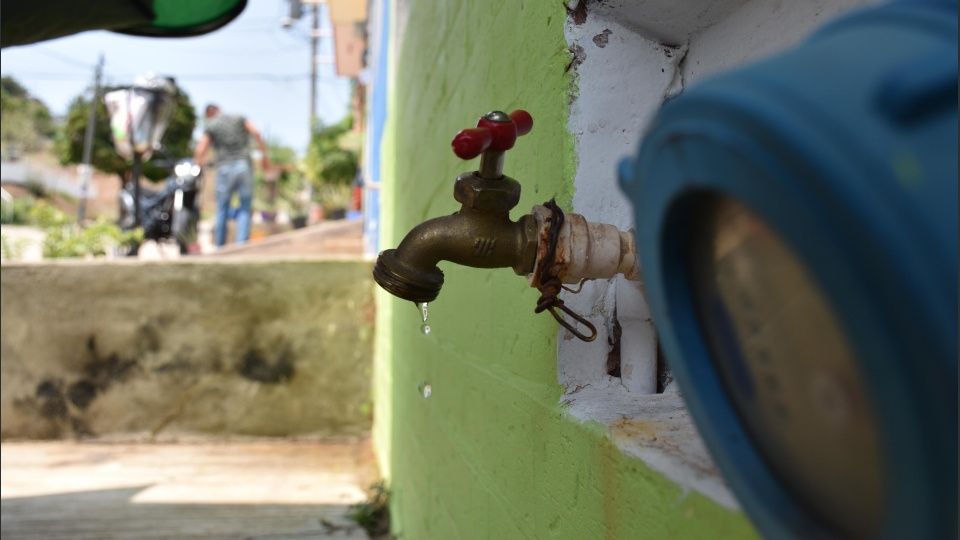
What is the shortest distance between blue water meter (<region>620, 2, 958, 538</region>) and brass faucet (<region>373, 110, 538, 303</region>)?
0.41m

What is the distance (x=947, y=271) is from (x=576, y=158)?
78cm

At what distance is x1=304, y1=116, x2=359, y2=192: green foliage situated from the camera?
20.3 meters

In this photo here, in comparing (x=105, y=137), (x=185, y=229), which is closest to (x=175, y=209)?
(x=185, y=229)

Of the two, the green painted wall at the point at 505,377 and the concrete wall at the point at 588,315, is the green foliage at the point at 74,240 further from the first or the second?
the concrete wall at the point at 588,315

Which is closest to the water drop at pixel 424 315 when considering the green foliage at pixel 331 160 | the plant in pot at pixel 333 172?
the plant in pot at pixel 333 172

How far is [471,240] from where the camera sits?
2.81 ft

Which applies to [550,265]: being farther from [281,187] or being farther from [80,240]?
[281,187]

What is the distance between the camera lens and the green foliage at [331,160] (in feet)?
66.6

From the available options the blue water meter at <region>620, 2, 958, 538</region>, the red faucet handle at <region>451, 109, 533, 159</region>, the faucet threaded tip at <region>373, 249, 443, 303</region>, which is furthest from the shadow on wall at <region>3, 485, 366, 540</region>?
the blue water meter at <region>620, 2, 958, 538</region>

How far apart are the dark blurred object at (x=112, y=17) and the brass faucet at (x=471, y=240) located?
2.06 meters

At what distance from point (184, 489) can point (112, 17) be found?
233 cm

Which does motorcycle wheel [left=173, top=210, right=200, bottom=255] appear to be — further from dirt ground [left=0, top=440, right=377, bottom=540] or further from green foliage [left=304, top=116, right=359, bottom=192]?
green foliage [left=304, top=116, right=359, bottom=192]

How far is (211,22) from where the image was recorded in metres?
2.97

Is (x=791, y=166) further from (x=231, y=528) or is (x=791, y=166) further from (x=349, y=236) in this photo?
(x=349, y=236)
